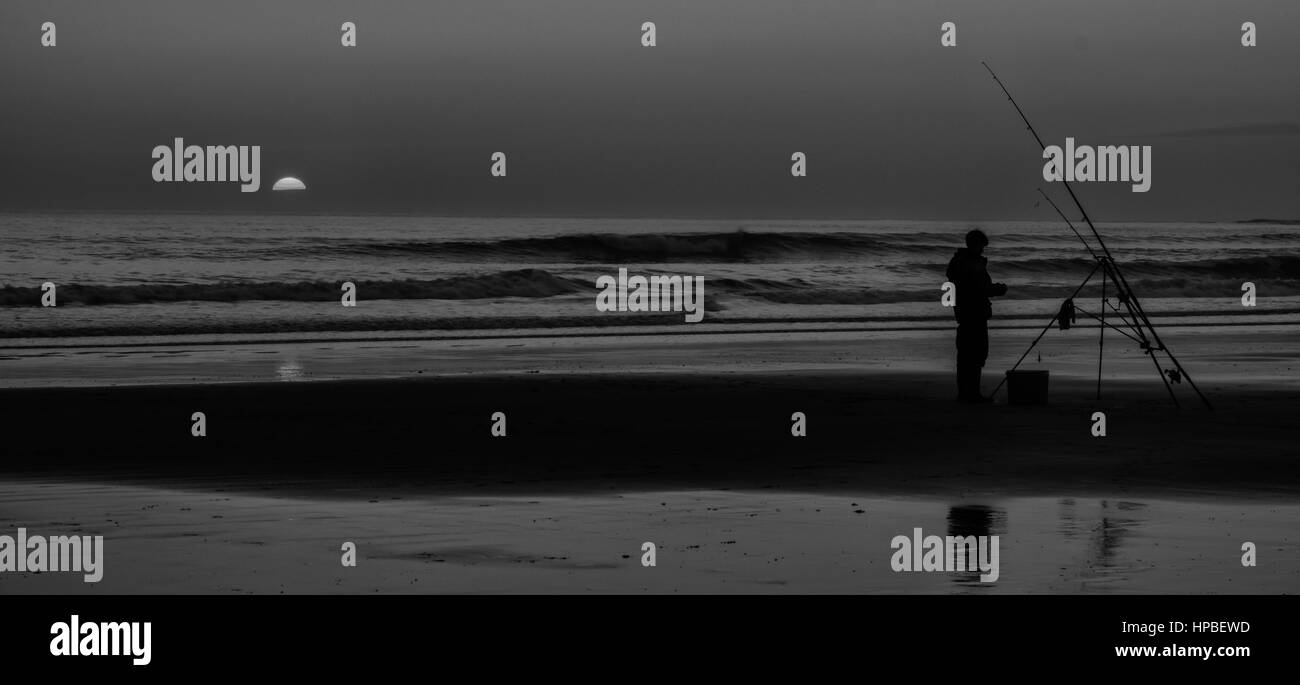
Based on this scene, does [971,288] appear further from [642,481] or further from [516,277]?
[516,277]

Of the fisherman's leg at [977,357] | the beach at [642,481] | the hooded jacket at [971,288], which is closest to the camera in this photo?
the beach at [642,481]

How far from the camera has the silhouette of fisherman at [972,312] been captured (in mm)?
14438

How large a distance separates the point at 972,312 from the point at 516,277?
26627mm

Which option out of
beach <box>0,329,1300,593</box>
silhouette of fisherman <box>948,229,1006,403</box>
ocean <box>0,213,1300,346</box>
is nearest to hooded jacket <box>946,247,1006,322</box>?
silhouette of fisherman <box>948,229,1006,403</box>

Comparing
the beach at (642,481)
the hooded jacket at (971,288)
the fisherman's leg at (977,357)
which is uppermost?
the hooded jacket at (971,288)

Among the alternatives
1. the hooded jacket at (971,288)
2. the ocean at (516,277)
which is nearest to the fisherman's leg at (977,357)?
the hooded jacket at (971,288)

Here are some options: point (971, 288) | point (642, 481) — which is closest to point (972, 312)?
point (971, 288)

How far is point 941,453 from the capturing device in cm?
1108

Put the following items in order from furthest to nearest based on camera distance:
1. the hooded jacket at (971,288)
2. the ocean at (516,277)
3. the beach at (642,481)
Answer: the ocean at (516,277), the hooded jacket at (971,288), the beach at (642,481)

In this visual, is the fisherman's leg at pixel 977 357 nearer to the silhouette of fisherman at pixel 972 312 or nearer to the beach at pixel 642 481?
the silhouette of fisherman at pixel 972 312
